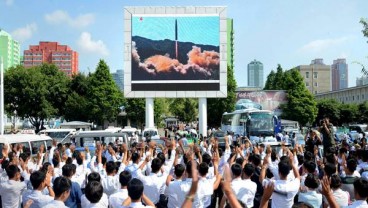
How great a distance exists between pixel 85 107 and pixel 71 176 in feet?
124

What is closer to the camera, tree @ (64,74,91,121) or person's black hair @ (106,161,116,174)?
person's black hair @ (106,161,116,174)

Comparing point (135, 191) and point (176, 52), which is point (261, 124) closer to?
point (176, 52)

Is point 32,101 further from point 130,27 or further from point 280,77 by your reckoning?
point 280,77

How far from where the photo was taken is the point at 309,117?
5594cm

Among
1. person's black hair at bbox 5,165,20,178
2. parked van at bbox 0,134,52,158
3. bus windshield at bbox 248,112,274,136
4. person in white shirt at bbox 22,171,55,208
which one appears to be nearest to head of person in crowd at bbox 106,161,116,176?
person in white shirt at bbox 22,171,55,208

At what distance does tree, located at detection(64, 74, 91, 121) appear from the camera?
43188 mm

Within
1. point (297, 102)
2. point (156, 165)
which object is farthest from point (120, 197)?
point (297, 102)

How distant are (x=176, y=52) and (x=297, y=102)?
26.9 metres

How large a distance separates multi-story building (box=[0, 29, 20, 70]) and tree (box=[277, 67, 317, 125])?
99.8 m

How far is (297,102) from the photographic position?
54594 mm

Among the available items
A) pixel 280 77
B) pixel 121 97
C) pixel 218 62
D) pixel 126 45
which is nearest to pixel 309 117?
pixel 280 77

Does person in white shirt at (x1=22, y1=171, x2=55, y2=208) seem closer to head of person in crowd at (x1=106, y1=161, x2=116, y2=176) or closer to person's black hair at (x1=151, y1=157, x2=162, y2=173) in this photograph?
head of person in crowd at (x1=106, y1=161, x2=116, y2=176)

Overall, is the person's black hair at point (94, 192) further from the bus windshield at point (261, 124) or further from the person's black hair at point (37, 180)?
the bus windshield at point (261, 124)

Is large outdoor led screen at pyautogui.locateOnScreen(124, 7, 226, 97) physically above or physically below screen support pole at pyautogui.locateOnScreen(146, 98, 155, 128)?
above
